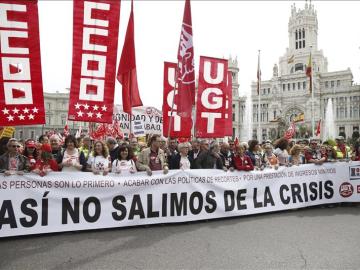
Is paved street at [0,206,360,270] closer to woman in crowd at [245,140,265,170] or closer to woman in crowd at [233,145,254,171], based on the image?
woman in crowd at [233,145,254,171]

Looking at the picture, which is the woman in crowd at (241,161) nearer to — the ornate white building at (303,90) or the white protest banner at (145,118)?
the white protest banner at (145,118)

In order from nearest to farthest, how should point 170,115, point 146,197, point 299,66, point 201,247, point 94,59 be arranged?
point 201,247 < point 146,197 < point 94,59 < point 170,115 < point 299,66

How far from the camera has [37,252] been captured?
4895 millimetres

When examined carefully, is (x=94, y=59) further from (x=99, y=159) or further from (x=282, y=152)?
(x=282, y=152)

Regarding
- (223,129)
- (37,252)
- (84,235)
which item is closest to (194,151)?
(223,129)

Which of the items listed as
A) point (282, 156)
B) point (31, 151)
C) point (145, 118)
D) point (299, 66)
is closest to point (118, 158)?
point (31, 151)

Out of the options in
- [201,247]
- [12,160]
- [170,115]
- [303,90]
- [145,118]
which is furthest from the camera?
[303,90]

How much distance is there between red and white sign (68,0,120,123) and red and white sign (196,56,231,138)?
2232 millimetres

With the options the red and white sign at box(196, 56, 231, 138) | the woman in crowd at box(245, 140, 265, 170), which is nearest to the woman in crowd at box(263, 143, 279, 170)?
the woman in crowd at box(245, 140, 265, 170)

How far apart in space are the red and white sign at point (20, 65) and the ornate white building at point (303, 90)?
75982 mm

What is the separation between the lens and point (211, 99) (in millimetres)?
8453

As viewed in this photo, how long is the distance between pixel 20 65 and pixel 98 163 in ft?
7.06

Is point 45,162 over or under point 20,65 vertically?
under

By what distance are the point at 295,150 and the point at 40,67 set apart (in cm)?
587
